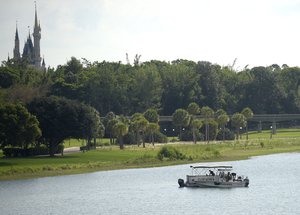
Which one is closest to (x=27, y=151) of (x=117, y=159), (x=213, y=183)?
(x=117, y=159)

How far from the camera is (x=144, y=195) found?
4072 inches

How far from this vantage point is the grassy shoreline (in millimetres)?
124931

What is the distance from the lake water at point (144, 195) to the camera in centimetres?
9269

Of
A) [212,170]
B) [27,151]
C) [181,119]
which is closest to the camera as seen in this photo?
[212,170]

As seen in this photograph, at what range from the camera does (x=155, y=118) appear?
198 meters

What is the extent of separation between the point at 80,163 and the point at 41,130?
45.6ft

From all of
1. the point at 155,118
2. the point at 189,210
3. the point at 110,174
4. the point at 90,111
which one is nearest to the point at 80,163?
the point at 110,174

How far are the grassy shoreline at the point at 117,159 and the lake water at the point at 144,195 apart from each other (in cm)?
376

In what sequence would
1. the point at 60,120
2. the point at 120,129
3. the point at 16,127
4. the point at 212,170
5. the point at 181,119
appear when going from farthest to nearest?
the point at 181,119, the point at 120,129, the point at 60,120, the point at 16,127, the point at 212,170

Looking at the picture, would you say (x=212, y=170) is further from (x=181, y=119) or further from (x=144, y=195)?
(x=181, y=119)

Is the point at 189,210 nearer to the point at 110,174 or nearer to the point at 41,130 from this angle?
the point at 110,174

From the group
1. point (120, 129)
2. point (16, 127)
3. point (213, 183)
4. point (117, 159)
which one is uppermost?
point (120, 129)

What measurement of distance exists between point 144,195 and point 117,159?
39.0m

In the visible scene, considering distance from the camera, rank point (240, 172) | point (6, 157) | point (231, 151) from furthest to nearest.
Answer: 1. point (231, 151)
2. point (6, 157)
3. point (240, 172)
